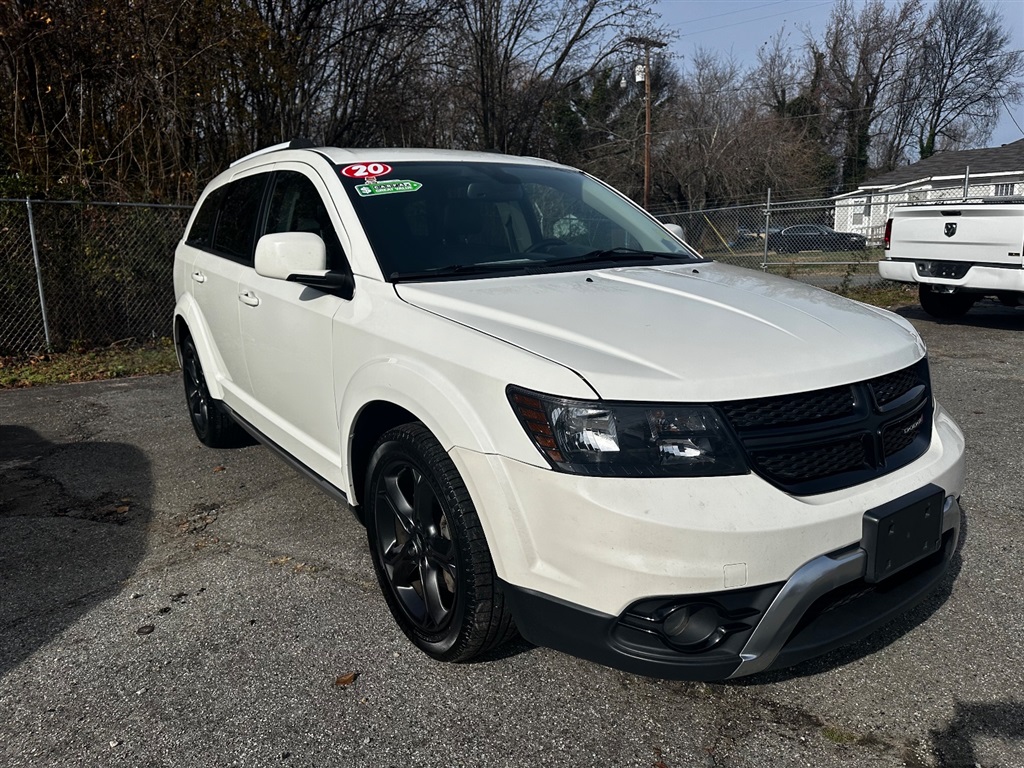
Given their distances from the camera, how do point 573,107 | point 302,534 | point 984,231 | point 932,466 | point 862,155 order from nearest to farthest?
point 932,466, point 302,534, point 984,231, point 573,107, point 862,155

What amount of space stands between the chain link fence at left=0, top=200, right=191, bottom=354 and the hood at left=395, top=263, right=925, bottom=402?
7.73 meters

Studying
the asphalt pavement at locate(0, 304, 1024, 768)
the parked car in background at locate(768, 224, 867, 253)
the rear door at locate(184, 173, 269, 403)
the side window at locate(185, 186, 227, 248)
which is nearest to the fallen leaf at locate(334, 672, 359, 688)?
the asphalt pavement at locate(0, 304, 1024, 768)

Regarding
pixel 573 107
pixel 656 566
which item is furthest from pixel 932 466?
pixel 573 107

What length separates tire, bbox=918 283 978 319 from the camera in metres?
9.91

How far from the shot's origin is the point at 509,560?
88.5 inches

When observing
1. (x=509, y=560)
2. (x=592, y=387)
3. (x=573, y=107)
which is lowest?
(x=509, y=560)

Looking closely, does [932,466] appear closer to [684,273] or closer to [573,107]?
[684,273]

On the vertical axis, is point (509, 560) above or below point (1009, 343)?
above

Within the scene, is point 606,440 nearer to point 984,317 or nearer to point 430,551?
point 430,551

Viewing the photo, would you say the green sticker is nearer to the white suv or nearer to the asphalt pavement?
the white suv

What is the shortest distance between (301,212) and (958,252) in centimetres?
782

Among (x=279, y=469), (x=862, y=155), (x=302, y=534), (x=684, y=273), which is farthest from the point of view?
(x=862, y=155)

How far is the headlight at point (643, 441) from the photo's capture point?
6.81 feet

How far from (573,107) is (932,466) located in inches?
1377
